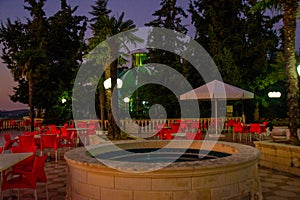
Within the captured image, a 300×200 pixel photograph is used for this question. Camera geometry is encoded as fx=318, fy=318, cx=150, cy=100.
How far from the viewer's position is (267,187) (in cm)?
582

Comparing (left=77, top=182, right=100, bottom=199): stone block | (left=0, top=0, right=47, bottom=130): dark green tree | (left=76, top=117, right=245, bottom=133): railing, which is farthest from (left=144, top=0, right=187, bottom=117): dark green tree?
(left=77, top=182, right=100, bottom=199): stone block

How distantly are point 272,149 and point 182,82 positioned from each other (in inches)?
546

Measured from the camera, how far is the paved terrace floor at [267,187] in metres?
5.32

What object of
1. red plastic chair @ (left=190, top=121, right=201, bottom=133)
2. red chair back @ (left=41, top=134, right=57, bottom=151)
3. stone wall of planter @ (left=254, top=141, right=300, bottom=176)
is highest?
red plastic chair @ (left=190, top=121, right=201, bottom=133)

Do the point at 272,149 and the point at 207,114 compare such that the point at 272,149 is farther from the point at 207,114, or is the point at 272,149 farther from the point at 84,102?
the point at 84,102

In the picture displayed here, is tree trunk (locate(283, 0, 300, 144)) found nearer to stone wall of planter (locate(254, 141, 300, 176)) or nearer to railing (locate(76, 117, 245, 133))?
stone wall of planter (locate(254, 141, 300, 176))

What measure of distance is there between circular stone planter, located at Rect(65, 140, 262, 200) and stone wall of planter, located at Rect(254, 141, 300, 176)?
2952 millimetres

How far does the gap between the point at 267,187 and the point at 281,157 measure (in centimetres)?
164

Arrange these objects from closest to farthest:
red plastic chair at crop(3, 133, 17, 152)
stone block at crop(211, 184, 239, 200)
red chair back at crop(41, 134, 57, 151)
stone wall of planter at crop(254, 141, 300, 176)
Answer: stone block at crop(211, 184, 239, 200) < stone wall of planter at crop(254, 141, 300, 176) < red plastic chair at crop(3, 133, 17, 152) < red chair back at crop(41, 134, 57, 151)

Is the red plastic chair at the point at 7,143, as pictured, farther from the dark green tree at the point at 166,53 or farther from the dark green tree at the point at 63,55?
the dark green tree at the point at 63,55

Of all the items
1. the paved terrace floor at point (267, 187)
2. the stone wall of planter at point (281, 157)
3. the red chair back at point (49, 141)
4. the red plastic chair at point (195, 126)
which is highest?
the red plastic chair at point (195, 126)

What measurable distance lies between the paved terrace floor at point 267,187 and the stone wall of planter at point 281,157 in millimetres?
177

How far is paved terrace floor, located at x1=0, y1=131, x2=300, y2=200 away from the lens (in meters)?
5.32

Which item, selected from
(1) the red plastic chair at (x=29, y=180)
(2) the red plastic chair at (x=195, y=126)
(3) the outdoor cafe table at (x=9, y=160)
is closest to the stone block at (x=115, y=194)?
(1) the red plastic chair at (x=29, y=180)
